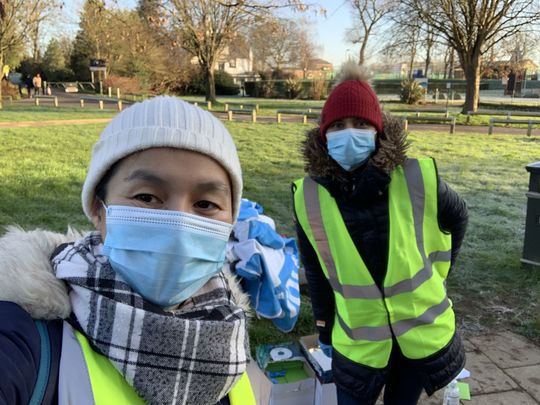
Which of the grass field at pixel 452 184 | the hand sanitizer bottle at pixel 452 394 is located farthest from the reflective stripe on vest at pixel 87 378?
the grass field at pixel 452 184

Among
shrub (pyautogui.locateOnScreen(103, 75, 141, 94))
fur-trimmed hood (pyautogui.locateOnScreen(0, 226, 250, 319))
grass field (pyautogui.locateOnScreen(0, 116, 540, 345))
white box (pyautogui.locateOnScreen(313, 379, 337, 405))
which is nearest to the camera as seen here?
fur-trimmed hood (pyautogui.locateOnScreen(0, 226, 250, 319))

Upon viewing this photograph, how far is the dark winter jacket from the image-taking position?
2.11m

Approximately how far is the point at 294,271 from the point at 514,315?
2059mm

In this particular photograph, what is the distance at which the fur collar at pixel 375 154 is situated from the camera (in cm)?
219

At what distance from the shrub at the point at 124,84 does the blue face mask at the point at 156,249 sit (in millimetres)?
37415

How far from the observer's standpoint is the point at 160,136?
1216 mm

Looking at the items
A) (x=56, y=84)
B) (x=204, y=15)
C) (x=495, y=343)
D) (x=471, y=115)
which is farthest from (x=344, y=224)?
(x=56, y=84)

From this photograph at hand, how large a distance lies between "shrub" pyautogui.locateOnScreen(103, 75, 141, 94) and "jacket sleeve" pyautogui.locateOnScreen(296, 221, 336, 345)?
3654 centimetres

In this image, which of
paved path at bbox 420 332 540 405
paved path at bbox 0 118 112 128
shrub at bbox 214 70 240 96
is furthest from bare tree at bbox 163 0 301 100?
paved path at bbox 420 332 540 405

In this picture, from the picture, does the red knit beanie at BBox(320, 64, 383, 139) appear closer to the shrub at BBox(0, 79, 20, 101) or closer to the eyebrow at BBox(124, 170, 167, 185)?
the eyebrow at BBox(124, 170, 167, 185)

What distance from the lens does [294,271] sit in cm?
385

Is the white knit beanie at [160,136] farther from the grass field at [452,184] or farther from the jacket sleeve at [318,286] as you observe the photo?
the grass field at [452,184]

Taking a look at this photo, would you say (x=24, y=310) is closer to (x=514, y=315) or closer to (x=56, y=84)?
(x=514, y=315)

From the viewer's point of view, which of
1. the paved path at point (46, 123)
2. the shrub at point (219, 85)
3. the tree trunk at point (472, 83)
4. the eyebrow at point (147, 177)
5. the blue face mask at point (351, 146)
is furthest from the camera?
the shrub at point (219, 85)
